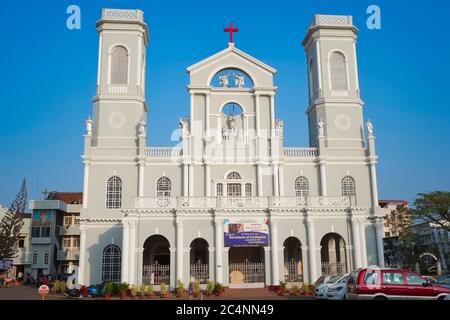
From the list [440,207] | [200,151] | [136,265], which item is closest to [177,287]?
[136,265]

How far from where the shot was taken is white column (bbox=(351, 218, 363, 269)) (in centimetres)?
2722

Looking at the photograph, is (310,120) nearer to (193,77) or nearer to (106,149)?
(193,77)

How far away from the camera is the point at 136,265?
26.6 metres

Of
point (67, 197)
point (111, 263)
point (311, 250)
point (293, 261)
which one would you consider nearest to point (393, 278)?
point (311, 250)

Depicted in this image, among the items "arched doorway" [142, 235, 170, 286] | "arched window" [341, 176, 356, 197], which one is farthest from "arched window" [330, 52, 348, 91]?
"arched doorway" [142, 235, 170, 286]

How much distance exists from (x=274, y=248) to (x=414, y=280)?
11871 millimetres

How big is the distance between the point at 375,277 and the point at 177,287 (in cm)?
1282

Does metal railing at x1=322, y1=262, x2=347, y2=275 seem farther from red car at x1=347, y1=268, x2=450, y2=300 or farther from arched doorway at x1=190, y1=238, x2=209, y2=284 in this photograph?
red car at x1=347, y1=268, x2=450, y2=300

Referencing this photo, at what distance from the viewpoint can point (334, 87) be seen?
1384 inches

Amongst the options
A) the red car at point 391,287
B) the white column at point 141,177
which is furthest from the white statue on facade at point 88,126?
the red car at point 391,287

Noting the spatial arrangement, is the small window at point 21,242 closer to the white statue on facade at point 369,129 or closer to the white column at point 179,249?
the white column at point 179,249

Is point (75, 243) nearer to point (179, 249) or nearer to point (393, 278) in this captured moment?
point (179, 249)

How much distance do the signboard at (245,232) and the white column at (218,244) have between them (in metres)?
0.30

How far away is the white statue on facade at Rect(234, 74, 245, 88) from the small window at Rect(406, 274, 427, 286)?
21856 millimetres
